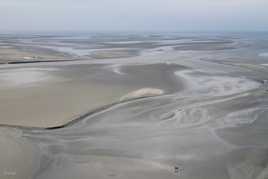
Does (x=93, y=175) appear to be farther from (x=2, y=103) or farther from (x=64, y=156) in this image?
(x=2, y=103)

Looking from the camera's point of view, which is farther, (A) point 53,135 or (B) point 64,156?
(A) point 53,135

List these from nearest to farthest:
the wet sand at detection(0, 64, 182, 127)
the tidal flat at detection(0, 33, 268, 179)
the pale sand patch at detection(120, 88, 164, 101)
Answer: the tidal flat at detection(0, 33, 268, 179)
the wet sand at detection(0, 64, 182, 127)
the pale sand patch at detection(120, 88, 164, 101)

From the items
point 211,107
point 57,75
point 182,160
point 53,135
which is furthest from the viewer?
point 57,75

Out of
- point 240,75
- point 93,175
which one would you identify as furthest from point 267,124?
point 240,75

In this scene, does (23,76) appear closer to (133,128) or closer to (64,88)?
(64,88)

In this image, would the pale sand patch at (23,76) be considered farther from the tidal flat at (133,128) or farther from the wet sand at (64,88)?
the tidal flat at (133,128)

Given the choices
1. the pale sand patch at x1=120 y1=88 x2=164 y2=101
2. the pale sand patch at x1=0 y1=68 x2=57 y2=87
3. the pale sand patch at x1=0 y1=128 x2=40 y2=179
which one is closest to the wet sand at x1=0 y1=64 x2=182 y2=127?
the pale sand patch at x1=0 y1=68 x2=57 y2=87

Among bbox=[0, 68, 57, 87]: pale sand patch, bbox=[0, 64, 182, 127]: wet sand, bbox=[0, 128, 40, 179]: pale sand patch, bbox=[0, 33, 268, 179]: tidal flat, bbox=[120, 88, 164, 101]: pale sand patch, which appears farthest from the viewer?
bbox=[0, 68, 57, 87]: pale sand patch

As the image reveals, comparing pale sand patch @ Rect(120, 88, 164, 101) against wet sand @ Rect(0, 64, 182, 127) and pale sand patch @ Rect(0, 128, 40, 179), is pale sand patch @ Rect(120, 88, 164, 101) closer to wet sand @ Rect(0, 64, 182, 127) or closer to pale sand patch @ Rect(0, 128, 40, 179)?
wet sand @ Rect(0, 64, 182, 127)
